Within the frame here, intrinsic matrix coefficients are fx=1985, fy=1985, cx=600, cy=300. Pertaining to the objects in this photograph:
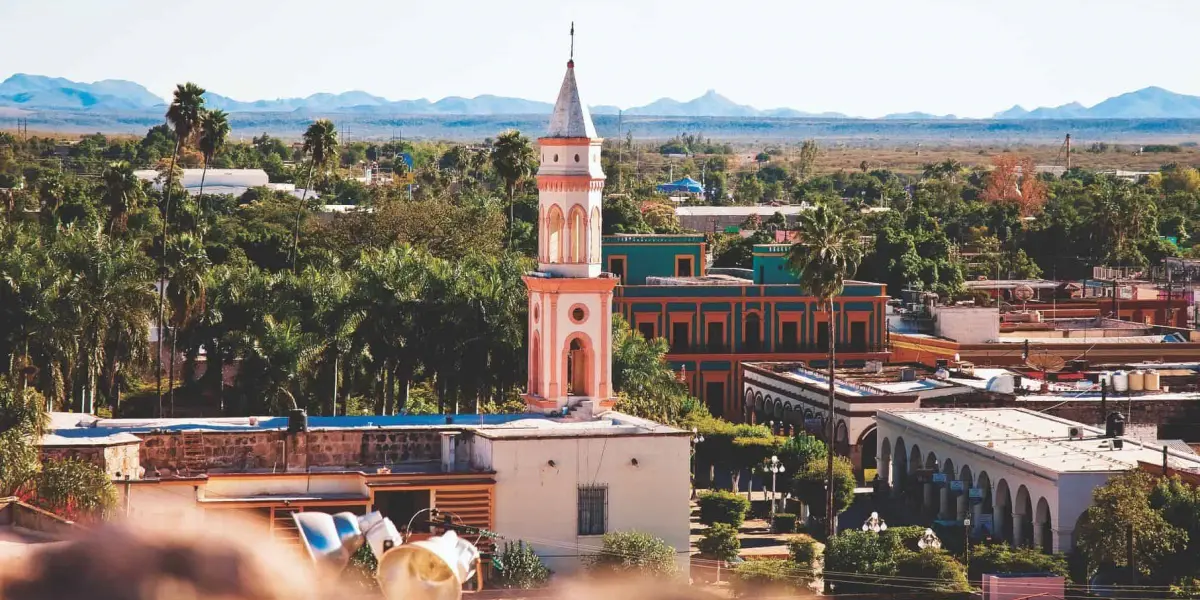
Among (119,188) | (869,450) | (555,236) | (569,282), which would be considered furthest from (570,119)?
(119,188)

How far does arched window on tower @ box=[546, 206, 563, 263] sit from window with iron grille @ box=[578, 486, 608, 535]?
21.6ft

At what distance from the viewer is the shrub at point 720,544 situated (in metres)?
35.8

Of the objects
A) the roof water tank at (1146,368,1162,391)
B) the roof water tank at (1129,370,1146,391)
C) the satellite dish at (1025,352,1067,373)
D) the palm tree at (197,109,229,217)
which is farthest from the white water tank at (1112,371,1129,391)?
the palm tree at (197,109,229,217)

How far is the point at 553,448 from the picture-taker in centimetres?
2884

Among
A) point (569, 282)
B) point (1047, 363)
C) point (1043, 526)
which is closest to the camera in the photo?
point (569, 282)

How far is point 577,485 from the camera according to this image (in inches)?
1139

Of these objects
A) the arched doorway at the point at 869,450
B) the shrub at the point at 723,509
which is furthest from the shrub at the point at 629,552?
the arched doorway at the point at 869,450

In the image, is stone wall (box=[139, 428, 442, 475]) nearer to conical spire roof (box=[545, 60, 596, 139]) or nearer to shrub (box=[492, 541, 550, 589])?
shrub (box=[492, 541, 550, 589])

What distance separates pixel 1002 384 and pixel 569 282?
20906mm

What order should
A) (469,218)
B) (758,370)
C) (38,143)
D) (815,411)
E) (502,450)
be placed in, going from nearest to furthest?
(502,450) → (815,411) → (758,370) → (469,218) → (38,143)

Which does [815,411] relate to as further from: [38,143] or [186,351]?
[38,143]

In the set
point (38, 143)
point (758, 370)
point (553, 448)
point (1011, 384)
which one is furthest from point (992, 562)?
point (38, 143)

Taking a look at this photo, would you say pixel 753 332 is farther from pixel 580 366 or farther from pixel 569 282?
pixel 569 282

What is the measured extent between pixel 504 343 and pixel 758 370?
1826cm
